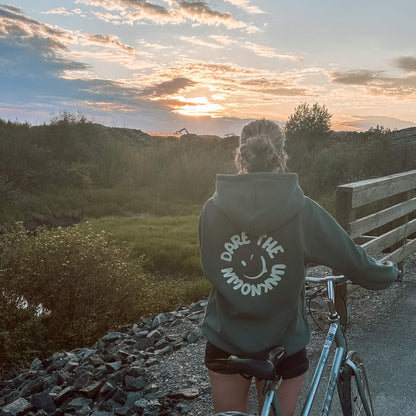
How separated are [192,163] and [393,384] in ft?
67.2

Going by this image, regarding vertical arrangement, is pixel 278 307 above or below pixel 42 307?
above

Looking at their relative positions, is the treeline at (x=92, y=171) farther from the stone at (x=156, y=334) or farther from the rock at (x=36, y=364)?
the stone at (x=156, y=334)

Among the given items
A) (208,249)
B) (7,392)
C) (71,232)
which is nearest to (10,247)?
(71,232)

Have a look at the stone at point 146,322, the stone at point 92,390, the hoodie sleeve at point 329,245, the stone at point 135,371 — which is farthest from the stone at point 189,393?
the stone at point 146,322

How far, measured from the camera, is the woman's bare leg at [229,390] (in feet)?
7.36

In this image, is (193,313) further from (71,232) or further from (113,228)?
(113,228)

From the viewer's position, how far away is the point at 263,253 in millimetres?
2129

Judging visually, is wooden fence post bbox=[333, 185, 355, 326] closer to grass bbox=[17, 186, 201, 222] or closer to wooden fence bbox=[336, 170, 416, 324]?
wooden fence bbox=[336, 170, 416, 324]

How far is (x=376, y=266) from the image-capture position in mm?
2387

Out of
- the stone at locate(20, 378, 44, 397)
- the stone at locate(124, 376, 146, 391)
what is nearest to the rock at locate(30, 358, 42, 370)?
the stone at locate(20, 378, 44, 397)

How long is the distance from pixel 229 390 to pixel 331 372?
63 cm

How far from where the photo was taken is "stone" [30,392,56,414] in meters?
5.09

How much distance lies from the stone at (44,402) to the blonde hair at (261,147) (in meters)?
3.89

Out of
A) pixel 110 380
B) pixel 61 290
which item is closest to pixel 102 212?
pixel 61 290
